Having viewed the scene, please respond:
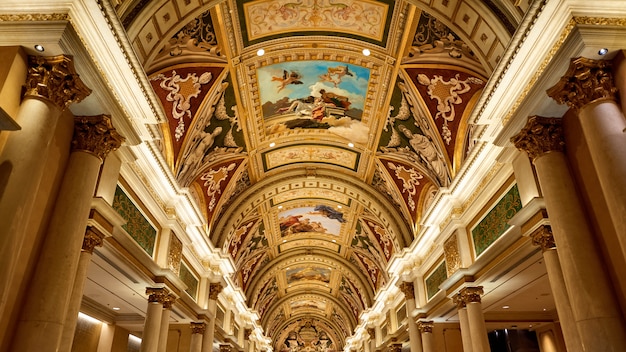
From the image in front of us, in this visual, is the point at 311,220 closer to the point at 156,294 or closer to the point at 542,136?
the point at 156,294

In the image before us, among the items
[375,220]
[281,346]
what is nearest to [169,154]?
[375,220]

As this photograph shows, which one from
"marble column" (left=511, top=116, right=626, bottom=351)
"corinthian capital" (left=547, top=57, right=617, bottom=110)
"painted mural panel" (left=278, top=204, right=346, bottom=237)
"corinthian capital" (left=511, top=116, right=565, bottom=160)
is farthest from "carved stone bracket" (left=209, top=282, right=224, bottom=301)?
"corinthian capital" (left=547, top=57, right=617, bottom=110)

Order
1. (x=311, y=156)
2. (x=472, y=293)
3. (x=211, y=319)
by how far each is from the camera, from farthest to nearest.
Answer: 1. (x=311, y=156)
2. (x=211, y=319)
3. (x=472, y=293)

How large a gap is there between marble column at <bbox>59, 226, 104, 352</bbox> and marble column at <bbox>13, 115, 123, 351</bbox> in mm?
572

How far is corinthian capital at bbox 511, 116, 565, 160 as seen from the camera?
6262 mm

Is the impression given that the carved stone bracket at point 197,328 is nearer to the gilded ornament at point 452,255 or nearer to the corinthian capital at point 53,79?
the gilded ornament at point 452,255

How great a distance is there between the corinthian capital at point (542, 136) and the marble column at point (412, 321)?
358 inches

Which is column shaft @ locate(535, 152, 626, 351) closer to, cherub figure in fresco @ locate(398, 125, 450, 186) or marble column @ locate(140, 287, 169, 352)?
cherub figure in fresco @ locate(398, 125, 450, 186)

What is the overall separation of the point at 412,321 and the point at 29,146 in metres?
12.4

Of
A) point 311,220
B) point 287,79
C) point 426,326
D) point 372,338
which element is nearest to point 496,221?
point 426,326

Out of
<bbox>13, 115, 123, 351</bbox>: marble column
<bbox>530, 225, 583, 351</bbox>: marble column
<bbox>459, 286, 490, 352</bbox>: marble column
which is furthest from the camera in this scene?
<bbox>459, 286, 490, 352</bbox>: marble column

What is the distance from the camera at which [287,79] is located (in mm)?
11844

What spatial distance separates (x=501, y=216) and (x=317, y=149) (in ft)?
26.3

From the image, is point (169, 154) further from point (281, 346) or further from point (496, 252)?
point (281, 346)
